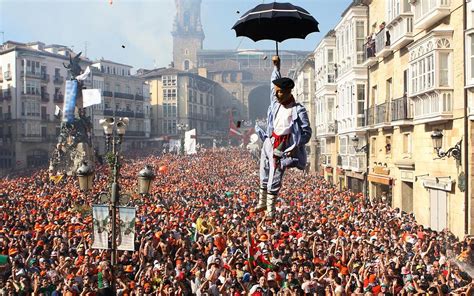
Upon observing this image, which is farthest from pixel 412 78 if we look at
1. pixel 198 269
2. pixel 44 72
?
pixel 44 72

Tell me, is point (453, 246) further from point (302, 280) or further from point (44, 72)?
point (44, 72)

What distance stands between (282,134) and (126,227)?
22.3 feet

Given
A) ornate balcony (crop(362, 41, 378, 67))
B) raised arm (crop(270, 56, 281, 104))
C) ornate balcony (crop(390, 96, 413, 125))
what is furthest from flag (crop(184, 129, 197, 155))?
raised arm (crop(270, 56, 281, 104))

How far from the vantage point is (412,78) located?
2302 cm

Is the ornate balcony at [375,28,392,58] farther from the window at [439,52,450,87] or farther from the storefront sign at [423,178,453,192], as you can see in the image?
the storefront sign at [423,178,453,192]

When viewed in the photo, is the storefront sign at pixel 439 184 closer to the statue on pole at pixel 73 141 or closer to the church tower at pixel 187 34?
the statue on pole at pixel 73 141

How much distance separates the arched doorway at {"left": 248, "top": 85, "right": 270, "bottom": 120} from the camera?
112m

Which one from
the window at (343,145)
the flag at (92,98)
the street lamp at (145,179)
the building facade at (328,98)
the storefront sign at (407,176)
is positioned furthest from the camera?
the building facade at (328,98)

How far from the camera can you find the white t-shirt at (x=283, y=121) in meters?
6.91

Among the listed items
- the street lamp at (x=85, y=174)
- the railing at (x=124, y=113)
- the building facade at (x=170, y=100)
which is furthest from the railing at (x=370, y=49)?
the building facade at (x=170, y=100)

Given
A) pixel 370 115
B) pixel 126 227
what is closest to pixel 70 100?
pixel 370 115

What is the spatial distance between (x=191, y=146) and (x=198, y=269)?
4037cm

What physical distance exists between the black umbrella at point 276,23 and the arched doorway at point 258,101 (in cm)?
10434

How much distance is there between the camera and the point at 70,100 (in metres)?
40.5
